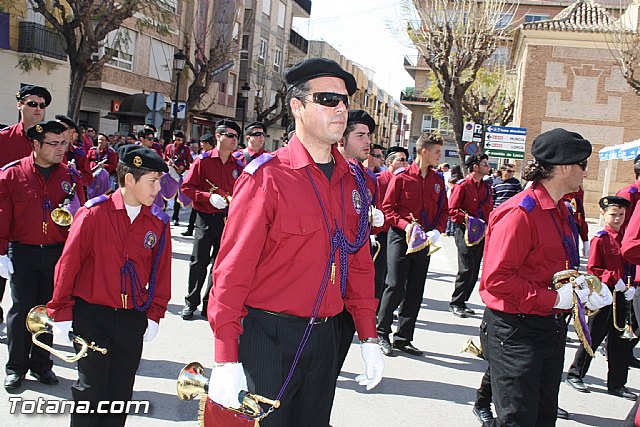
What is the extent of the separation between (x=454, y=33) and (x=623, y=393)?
70.2ft

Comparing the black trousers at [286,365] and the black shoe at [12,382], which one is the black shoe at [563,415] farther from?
the black shoe at [12,382]

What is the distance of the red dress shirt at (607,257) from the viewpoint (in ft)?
20.6

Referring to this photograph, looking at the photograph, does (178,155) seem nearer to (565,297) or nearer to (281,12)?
(565,297)

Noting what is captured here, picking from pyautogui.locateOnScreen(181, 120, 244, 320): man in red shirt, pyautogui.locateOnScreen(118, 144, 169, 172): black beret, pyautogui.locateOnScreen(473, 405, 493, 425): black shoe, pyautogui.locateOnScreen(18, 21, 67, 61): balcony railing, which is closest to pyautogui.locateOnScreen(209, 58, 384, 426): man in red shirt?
pyautogui.locateOnScreen(118, 144, 169, 172): black beret

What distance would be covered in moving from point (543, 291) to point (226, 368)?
6.41 ft

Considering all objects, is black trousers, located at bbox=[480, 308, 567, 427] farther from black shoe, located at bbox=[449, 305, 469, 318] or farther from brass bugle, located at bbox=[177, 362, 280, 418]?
black shoe, located at bbox=[449, 305, 469, 318]

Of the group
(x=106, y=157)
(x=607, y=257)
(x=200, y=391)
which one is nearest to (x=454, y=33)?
(x=106, y=157)

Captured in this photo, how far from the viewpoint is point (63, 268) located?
12.5 feet

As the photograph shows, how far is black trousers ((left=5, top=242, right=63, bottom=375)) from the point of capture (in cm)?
507

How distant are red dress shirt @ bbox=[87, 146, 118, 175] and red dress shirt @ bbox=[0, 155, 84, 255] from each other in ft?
25.3

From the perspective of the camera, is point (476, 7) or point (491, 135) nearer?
point (491, 135)

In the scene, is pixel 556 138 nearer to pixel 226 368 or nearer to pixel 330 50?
pixel 226 368

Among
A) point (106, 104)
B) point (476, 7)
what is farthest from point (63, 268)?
point (106, 104)

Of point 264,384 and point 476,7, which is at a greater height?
point 476,7
